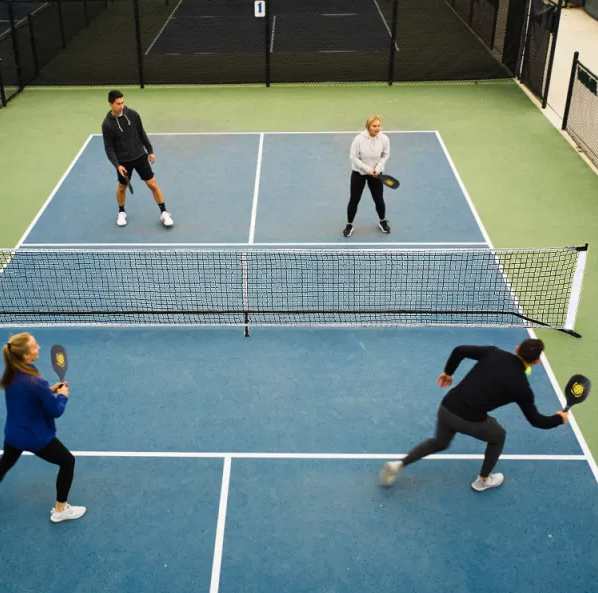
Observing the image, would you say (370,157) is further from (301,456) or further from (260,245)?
(301,456)

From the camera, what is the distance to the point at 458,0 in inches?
933

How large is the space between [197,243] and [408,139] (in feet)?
19.1

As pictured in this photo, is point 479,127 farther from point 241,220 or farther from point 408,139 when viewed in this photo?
point 241,220

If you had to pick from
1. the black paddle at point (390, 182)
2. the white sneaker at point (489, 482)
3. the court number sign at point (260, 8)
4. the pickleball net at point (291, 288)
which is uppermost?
the court number sign at point (260, 8)

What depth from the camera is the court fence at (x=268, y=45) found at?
59.0 ft

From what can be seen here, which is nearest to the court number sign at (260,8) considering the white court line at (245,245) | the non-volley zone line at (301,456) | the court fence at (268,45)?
the court fence at (268,45)

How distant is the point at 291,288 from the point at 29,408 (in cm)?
478

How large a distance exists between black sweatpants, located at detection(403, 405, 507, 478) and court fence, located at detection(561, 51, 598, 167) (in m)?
8.95

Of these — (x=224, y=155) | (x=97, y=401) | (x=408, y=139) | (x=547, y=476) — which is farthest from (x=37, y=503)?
(x=408, y=139)

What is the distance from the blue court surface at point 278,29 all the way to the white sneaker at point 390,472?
52.4ft

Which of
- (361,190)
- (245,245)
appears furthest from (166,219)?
(361,190)

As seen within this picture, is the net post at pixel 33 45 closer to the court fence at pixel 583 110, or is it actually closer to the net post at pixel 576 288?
the court fence at pixel 583 110

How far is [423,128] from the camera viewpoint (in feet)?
50.6

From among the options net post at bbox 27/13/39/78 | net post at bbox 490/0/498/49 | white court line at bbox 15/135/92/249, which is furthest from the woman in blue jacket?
net post at bbox 490/0/498/49
